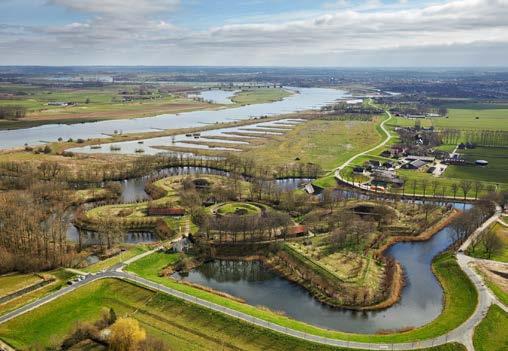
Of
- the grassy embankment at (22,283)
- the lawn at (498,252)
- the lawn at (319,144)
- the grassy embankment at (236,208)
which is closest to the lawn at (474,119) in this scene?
the lawn at (319,144)

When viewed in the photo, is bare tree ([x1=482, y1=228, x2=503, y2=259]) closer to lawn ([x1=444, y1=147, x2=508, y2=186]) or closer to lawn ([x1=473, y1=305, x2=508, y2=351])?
lawn ([x1=473, y1=305, x2=508, y2=351])

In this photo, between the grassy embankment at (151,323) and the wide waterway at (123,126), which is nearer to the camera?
the grassy embankment at (151,323)

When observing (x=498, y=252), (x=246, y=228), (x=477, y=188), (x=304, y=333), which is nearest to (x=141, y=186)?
(x=246, y=228)

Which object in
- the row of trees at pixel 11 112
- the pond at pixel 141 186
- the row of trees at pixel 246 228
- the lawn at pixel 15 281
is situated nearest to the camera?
the lawn at pixel 15 281

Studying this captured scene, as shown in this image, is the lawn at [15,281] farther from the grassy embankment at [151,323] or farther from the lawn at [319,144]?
the lawn at [319,144]

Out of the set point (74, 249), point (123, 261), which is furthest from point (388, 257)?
point (74, 249)

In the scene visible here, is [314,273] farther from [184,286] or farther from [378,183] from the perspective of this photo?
[378,183]

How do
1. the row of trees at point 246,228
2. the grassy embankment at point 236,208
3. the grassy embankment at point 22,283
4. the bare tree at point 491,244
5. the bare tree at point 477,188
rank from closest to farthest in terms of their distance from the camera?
the grassy embankment at point 22,283 → the bare tree at point 491,244 → the row of trees at point 246,228 → the grassy embankment at point 236,208 → the bare tree at point 477,188
